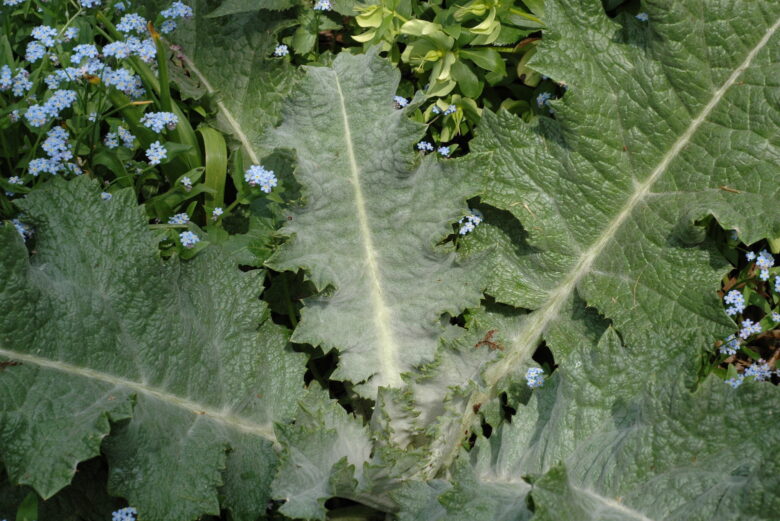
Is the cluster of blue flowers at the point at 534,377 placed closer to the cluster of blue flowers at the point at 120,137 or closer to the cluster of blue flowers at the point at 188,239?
the cluster of blue flowers at the point at 188,239

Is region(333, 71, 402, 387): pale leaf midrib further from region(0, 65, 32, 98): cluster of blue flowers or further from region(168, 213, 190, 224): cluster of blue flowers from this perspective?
region(0, 65, 32, 98): cluster of blue flowers

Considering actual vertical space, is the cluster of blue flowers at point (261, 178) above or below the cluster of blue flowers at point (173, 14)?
below

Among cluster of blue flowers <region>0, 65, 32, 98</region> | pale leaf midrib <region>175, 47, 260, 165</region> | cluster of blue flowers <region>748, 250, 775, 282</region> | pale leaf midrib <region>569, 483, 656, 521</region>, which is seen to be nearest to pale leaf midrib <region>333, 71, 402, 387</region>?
pale leaf midrib <region>175, 47, 260, 165</region>

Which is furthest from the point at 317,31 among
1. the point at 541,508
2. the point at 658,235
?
the point at 541,508

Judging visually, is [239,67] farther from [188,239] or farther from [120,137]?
[188,239]

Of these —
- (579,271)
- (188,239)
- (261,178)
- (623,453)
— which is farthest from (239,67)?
(623,453)

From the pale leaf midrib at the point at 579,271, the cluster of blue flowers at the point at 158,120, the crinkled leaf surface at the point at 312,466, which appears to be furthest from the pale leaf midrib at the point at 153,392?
the cluster of blue flowers at the point at 158,120
